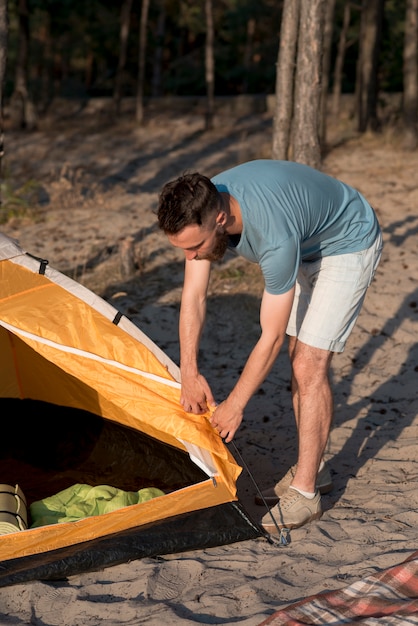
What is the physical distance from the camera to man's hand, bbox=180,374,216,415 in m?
4.03

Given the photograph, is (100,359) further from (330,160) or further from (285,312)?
(330,160)

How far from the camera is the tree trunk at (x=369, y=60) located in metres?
13.1

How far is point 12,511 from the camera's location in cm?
410

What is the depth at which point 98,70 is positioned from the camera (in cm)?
2277

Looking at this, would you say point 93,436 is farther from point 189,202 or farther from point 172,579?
point 189,202

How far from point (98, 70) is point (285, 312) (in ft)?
67.4

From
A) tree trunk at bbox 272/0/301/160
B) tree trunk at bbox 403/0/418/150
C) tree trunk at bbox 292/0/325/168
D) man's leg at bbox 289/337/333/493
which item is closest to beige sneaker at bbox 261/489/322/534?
man's leg at bbox 289/337/333/493

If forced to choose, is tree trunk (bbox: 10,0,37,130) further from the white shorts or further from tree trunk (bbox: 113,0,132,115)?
the white shorts

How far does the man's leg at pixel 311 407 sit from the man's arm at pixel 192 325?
455mm

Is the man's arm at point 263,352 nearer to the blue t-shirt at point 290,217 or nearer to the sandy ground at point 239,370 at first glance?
the blue t-shirt at point 290,217

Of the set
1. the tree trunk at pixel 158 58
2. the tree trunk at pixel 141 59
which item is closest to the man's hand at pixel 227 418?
the tree trunk at pixel 141 59

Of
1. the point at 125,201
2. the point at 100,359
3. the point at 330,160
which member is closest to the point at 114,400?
the point at 100,359

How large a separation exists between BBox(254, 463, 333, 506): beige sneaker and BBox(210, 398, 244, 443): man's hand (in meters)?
0.69

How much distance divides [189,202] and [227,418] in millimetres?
1024
